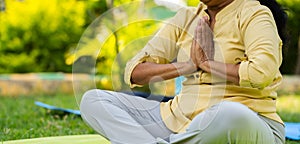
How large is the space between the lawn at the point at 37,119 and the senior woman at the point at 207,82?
3.88 feet

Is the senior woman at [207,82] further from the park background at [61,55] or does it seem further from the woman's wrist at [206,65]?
the park background at [61,55]

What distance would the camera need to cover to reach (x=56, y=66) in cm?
832

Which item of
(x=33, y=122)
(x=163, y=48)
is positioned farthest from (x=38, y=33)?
(x=163, y=48)

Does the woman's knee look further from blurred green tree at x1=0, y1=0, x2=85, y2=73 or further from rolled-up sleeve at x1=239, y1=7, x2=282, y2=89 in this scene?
blurred green tree at x1=0, y1=0, x2=85, y2=73

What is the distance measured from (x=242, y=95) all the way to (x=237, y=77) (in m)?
0.14

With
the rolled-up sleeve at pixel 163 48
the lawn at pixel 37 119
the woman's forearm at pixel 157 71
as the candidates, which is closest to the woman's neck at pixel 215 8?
the rolled-up sleeve at pixel 163 48

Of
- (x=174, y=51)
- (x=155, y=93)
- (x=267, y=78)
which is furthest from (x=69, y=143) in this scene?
(x=267, y=78)

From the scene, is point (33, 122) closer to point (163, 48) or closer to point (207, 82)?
point (163, 48)

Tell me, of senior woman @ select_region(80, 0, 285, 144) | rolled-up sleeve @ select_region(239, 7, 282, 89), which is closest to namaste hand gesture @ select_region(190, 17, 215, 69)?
senior woman @ select_region(80, 0, 285, 144)

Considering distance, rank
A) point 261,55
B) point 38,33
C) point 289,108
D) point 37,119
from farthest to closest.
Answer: point 38,33 < point 289,108 < point 37,119 < point 261,55

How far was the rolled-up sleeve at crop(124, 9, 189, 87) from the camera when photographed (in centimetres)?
250

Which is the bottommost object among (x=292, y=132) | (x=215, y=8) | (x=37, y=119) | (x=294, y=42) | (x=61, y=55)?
(x=61, y=55)

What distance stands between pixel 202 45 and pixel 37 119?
2.41 meters

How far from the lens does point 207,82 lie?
7.68 feet
